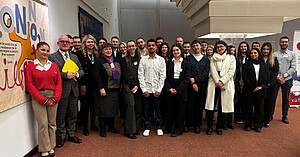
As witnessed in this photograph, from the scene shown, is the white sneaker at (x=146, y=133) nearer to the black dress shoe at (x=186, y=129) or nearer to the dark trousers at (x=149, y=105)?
the dark trousers at (x=149, y=105)

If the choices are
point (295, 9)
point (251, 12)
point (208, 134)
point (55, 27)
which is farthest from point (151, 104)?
point (295, 9)

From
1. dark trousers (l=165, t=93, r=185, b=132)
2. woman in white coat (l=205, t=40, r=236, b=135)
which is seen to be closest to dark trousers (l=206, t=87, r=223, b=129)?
woman in white coat (l=205, t=40, r=236, b=135)

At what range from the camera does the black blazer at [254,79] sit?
321 cm

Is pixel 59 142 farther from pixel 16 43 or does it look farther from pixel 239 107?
pixel 239 107

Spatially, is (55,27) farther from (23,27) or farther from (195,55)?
(195,55)

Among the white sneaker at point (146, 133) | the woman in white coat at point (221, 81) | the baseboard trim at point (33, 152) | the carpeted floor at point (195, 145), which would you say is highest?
the woman in white coat at point (221, 81)

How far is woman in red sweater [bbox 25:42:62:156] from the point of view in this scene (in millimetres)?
2270

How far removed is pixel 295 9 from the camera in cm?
454

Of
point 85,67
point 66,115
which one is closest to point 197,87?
point 85,67

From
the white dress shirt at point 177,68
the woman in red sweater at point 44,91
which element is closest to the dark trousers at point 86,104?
the woman in red sweater at point 44,91

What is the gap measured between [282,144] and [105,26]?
19.5ft

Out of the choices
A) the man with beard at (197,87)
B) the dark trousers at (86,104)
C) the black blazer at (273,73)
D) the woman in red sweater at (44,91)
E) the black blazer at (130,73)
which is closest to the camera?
the woman in red sweater at (44,91)

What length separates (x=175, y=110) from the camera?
3229 millimetres

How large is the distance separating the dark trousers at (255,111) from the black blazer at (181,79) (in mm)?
1233
